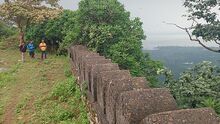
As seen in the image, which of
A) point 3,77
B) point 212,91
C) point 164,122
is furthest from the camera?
point 3,77

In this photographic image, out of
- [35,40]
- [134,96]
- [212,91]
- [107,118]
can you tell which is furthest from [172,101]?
[35,40]

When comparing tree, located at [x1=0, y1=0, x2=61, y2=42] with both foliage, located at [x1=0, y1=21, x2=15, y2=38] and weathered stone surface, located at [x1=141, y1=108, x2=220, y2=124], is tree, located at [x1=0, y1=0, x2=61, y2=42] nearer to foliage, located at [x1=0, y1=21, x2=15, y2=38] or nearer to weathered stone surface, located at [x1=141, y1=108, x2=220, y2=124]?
foliage, located at [x1=0, y1=21, x2=15, y2=38]

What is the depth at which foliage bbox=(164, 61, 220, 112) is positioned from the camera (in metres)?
8.61

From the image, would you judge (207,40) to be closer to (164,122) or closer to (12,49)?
(164,122)

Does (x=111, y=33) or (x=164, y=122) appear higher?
(x=111, y=33)

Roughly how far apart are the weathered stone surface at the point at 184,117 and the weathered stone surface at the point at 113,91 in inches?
54.3

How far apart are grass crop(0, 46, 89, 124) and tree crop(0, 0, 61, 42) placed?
729 cm

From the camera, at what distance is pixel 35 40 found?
2703 cm

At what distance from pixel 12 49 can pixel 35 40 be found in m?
2.33

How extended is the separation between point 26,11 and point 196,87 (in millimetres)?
18819

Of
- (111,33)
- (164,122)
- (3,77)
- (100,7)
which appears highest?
(100,7)

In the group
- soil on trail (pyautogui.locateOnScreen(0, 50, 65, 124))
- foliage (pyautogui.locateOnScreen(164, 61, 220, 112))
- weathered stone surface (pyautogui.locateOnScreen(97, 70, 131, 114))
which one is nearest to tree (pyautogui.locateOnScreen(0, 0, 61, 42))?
soil on trail (pyautogui.locateOnScreen(0, 50, 65, 124))

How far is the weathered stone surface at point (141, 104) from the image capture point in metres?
4.75

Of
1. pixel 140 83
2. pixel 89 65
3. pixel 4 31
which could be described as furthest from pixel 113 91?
pixel 4 31
